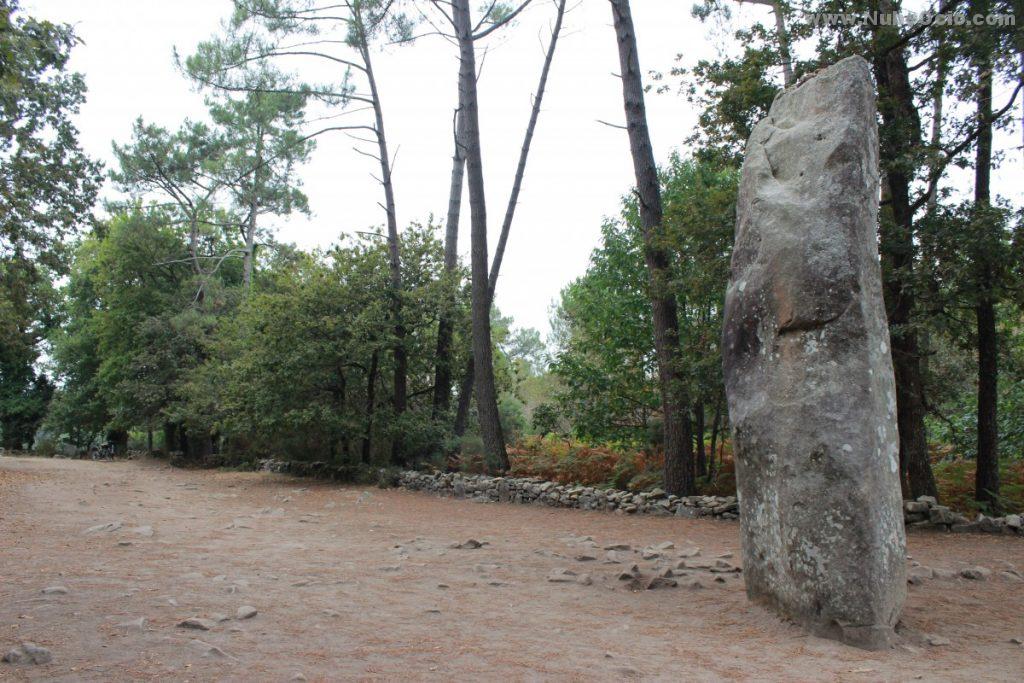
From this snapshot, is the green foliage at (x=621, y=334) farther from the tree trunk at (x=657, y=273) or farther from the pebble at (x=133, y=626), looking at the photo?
the pebble at (x=133, y=626)

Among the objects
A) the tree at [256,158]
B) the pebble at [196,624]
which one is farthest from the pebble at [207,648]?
the tree at [256,158]

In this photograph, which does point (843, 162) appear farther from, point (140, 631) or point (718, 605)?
point (140, 631)

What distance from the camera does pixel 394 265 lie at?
1848cm

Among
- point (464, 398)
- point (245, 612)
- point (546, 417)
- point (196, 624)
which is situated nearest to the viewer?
point (196, 624)

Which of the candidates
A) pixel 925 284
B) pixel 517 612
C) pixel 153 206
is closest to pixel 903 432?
pixel 925 284

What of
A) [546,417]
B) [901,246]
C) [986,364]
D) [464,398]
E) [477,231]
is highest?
[477,231]

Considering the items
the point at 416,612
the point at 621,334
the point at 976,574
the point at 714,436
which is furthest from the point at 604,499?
the point at 416,612

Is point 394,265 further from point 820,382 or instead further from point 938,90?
point 820,382

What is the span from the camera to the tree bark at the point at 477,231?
1572 cm

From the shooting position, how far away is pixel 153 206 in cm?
2922

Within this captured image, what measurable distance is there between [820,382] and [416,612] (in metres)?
3.18

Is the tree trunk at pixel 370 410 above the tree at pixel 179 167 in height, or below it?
below

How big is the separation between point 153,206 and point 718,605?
95.7ft

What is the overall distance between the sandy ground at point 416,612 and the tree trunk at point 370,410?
288 inches
